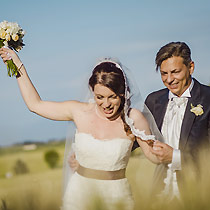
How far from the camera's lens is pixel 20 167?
5.75 feet

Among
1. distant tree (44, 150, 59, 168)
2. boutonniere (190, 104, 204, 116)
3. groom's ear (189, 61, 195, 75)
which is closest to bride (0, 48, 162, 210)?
boutonniere (190, 104, 204, 116)

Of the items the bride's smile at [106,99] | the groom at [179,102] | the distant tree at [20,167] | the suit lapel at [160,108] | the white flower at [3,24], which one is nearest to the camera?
the distant tree at [20,167]

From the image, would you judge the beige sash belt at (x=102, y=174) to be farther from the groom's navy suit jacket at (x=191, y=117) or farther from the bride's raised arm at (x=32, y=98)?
the bride's raised arm at (x=32, y=98)

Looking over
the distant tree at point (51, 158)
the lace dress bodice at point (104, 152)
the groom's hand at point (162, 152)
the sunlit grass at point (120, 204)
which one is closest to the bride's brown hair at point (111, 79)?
the lace dress bodice at point (104, 152)

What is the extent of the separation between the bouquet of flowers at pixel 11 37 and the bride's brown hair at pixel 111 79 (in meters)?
0.79

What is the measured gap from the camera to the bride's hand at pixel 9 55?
3.76m

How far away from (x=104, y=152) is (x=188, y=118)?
1295 mm

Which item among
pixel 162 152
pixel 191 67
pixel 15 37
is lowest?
pixel 162 152

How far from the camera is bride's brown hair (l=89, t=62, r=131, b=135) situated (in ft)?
11.7

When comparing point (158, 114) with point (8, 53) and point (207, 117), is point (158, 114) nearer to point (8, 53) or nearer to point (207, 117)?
point (207, 117)

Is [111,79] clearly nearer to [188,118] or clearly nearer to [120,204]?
[188,118]

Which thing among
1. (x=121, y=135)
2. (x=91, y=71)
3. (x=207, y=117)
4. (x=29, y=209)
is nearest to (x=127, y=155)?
(x=121, y=135)

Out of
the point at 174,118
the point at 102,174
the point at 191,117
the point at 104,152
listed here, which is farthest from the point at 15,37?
the point at 191,117

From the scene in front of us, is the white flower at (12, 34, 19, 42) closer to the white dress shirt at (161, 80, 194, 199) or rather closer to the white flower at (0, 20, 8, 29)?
the white flower at (0, 20, 8, 29)
